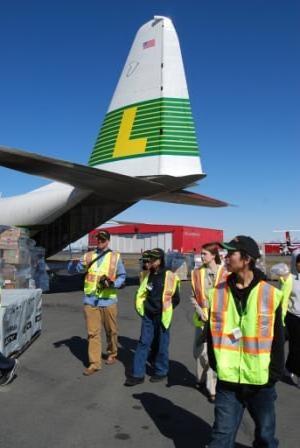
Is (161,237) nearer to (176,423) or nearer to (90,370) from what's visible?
(90,370)

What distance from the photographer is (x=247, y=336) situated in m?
3.01

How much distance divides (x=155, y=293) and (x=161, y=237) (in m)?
48.7

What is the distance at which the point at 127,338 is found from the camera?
8422 millimetres

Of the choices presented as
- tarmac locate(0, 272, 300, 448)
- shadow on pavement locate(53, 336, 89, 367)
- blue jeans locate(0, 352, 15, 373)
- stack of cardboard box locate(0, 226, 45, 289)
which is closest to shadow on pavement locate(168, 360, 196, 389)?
tarmac locate(0, 272, 300, 448)

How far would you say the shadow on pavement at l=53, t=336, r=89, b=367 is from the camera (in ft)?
22.5

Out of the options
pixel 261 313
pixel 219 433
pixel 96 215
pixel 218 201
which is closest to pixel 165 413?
pixel 219 433

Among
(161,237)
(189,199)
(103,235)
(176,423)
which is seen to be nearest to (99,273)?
(103,235)

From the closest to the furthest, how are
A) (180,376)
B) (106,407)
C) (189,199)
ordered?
1. (106,407)
2. (180,376)
3. (189,199)

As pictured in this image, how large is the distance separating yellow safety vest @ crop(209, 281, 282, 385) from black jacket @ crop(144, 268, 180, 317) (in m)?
2.72

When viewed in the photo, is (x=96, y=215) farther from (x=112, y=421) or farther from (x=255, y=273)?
(x=255, y=273)

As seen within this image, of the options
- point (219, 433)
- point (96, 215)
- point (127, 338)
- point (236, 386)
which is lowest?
point (127, 338)

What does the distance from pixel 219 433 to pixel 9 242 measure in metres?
9.49

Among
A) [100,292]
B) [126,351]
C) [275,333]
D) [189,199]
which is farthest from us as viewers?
[189,199]

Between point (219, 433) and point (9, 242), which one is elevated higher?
point (9, 242)
